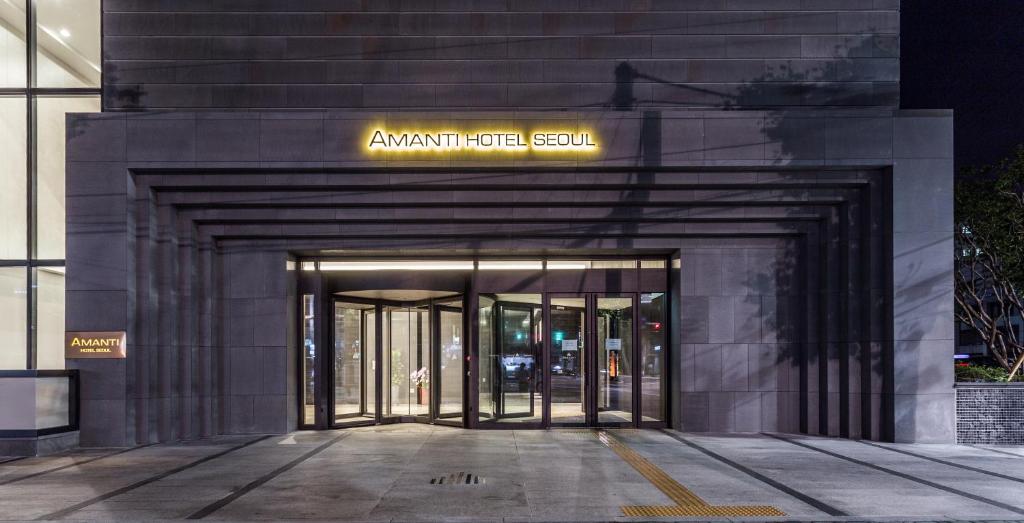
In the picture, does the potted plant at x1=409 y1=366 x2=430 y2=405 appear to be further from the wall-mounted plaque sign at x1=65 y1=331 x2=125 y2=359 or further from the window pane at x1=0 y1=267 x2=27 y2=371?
the window pane at x1=0 y1=267 x2=27 y2=371

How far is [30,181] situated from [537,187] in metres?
8.98

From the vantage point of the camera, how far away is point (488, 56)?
14641 mm

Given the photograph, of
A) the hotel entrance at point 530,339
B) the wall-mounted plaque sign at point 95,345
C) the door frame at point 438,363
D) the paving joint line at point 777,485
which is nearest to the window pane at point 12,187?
the wall-mounted plaque sign at point 95,345

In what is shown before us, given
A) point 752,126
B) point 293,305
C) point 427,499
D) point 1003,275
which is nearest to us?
point 427,499

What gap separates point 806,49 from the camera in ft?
48.0

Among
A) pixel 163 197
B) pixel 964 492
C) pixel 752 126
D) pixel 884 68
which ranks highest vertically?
pixel 884 68

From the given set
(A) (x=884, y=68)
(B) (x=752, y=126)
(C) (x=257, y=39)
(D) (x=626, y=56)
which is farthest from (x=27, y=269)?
(A) (x=884, y=68)

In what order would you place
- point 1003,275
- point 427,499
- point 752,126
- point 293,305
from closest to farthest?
point 427,499, point 752,126, point 293,305, point 1003,275

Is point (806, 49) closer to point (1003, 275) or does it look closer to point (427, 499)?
point (1003, 275)

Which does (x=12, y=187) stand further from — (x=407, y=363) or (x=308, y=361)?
(x=407, y=363)

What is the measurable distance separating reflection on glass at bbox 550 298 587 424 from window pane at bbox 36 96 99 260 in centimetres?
910

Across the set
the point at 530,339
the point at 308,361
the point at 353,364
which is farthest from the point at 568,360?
the point at 308,361

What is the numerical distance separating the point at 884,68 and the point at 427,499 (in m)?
11.1

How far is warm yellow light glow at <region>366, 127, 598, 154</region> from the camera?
14094 mm
